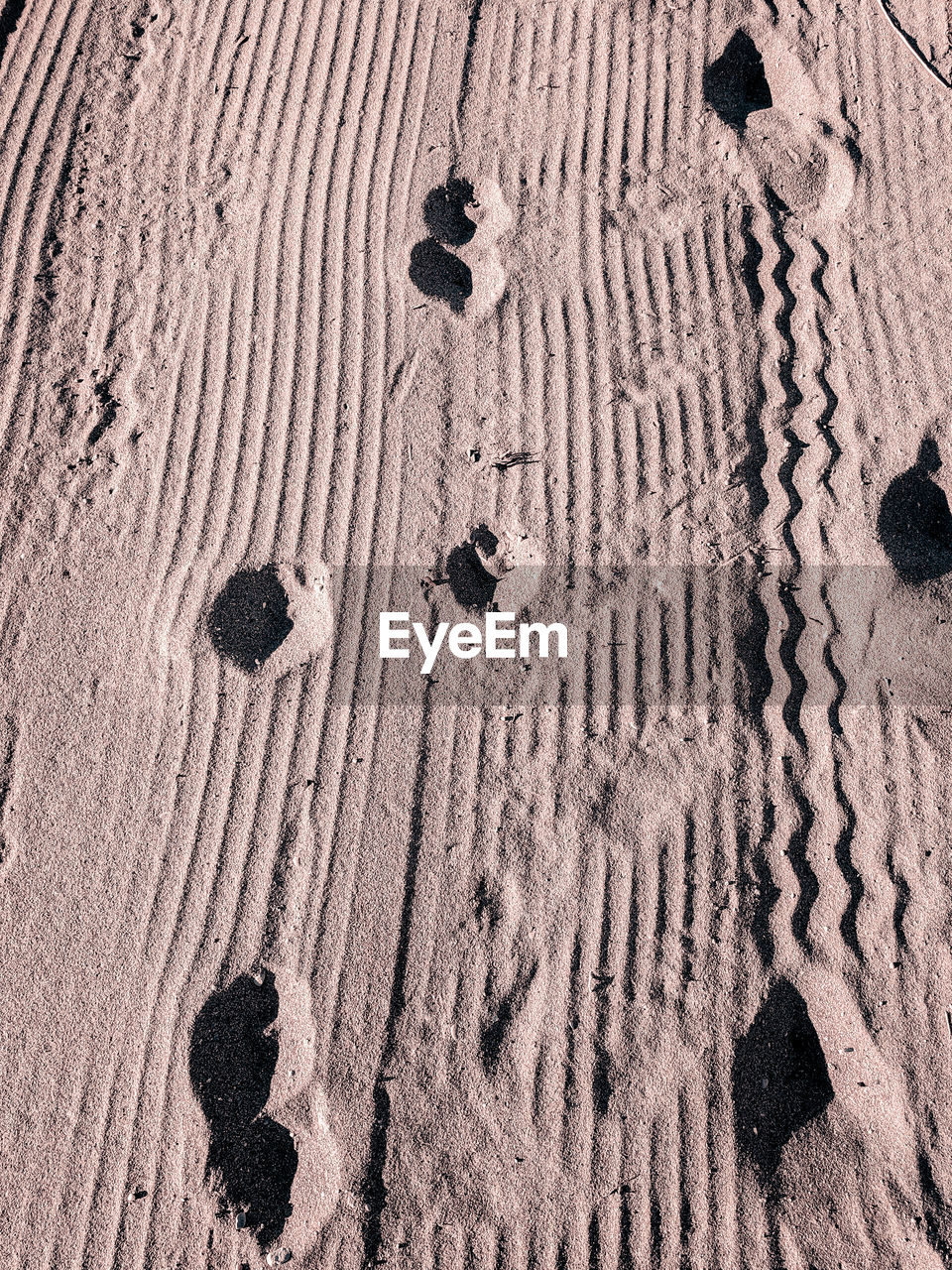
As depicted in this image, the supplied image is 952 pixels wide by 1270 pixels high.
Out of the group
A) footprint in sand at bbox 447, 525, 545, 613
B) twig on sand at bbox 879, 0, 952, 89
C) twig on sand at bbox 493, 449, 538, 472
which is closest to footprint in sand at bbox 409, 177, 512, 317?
twig on sand at bbox 493, 449, 538, 472

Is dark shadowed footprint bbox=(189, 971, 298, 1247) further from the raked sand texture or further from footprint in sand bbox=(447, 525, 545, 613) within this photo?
footprint in sand bbox=(447, 525, 545, 613)

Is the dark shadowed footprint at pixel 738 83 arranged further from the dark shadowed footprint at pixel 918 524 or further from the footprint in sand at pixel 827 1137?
the footprint in sand at pixel 827 1137

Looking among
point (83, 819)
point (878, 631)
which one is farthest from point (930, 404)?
point (83, 819)

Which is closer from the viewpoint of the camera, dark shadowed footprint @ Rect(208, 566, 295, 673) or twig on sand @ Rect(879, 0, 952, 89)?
dark shadowed footprint @ Rect(208, 566, 295, 673)

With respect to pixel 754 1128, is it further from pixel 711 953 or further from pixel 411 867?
pixel 411 867

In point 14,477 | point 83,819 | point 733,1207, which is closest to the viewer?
point 733,1207

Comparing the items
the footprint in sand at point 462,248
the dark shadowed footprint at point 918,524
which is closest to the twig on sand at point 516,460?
the footprint in sand at point 462,248

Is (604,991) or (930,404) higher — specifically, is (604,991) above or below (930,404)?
below
